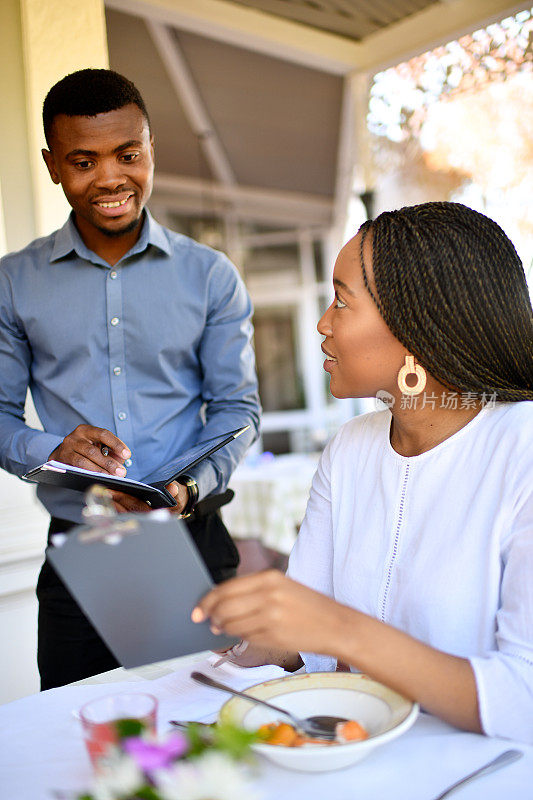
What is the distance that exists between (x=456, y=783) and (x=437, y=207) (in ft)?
3.49

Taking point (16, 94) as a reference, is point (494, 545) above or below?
below

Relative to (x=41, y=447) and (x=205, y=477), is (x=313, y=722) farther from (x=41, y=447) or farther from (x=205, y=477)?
A: (x=41, y=447)

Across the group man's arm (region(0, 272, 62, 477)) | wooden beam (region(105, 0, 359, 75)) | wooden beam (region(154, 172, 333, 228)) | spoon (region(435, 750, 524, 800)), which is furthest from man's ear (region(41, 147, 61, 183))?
wooden beam (region(154, 172, 333, 228))

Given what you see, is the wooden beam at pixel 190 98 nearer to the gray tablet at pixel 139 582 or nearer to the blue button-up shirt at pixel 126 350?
the blue button-up shirt at pixel 126 350

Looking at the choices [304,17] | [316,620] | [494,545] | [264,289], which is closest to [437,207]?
[494,545]

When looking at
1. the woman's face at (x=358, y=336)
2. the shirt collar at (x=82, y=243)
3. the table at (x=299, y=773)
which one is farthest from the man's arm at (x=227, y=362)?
the table at (x=299, y=773)

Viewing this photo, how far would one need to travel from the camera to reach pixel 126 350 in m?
2.26

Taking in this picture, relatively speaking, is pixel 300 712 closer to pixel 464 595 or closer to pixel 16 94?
pixel 464 595

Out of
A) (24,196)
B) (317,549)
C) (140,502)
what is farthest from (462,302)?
(24,196)

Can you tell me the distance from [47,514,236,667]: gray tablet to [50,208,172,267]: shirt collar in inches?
55.7

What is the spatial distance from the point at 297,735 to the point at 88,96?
1.73m

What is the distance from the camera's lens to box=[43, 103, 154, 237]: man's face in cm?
204

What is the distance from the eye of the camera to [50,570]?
83.8 inches

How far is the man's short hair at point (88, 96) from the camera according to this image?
2.04 m
